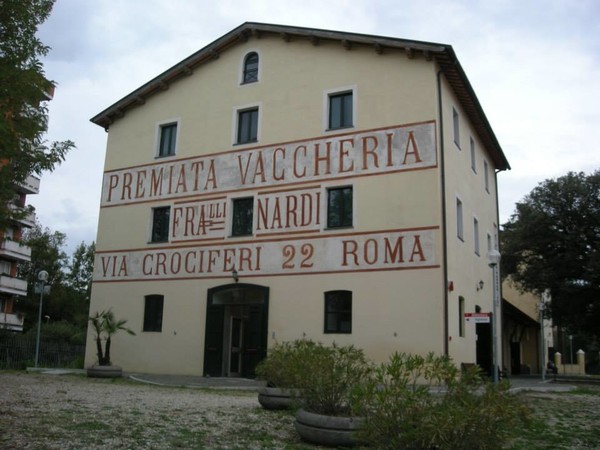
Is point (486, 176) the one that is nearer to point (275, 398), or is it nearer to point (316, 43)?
point (316, 43)

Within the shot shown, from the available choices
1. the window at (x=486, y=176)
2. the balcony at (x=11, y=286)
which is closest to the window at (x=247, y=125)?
the window at (x=486, y=176)

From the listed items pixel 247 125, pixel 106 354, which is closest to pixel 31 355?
pixel 106 354

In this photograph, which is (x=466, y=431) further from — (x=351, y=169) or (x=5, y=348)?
(x=5, y=348)

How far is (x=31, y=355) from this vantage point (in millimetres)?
27875

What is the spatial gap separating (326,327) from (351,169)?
5.36m

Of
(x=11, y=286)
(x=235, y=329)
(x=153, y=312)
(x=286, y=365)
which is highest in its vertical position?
(x=11, y=286)

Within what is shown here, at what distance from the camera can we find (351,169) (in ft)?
68.6

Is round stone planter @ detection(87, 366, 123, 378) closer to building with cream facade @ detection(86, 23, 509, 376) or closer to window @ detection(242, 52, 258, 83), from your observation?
building with cream facade @ detection(86, 23, 509, 376)

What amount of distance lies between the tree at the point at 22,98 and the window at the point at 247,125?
1463 cm

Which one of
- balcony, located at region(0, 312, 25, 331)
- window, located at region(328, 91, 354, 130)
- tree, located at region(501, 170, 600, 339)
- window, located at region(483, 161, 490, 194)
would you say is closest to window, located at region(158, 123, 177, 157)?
window, located at region(328, 91, 354, 130)

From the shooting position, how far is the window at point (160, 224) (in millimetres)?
24781

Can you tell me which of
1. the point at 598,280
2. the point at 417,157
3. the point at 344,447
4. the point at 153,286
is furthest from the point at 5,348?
the point at 598,280

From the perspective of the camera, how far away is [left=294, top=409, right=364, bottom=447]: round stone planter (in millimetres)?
7891

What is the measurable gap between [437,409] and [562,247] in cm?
2877
